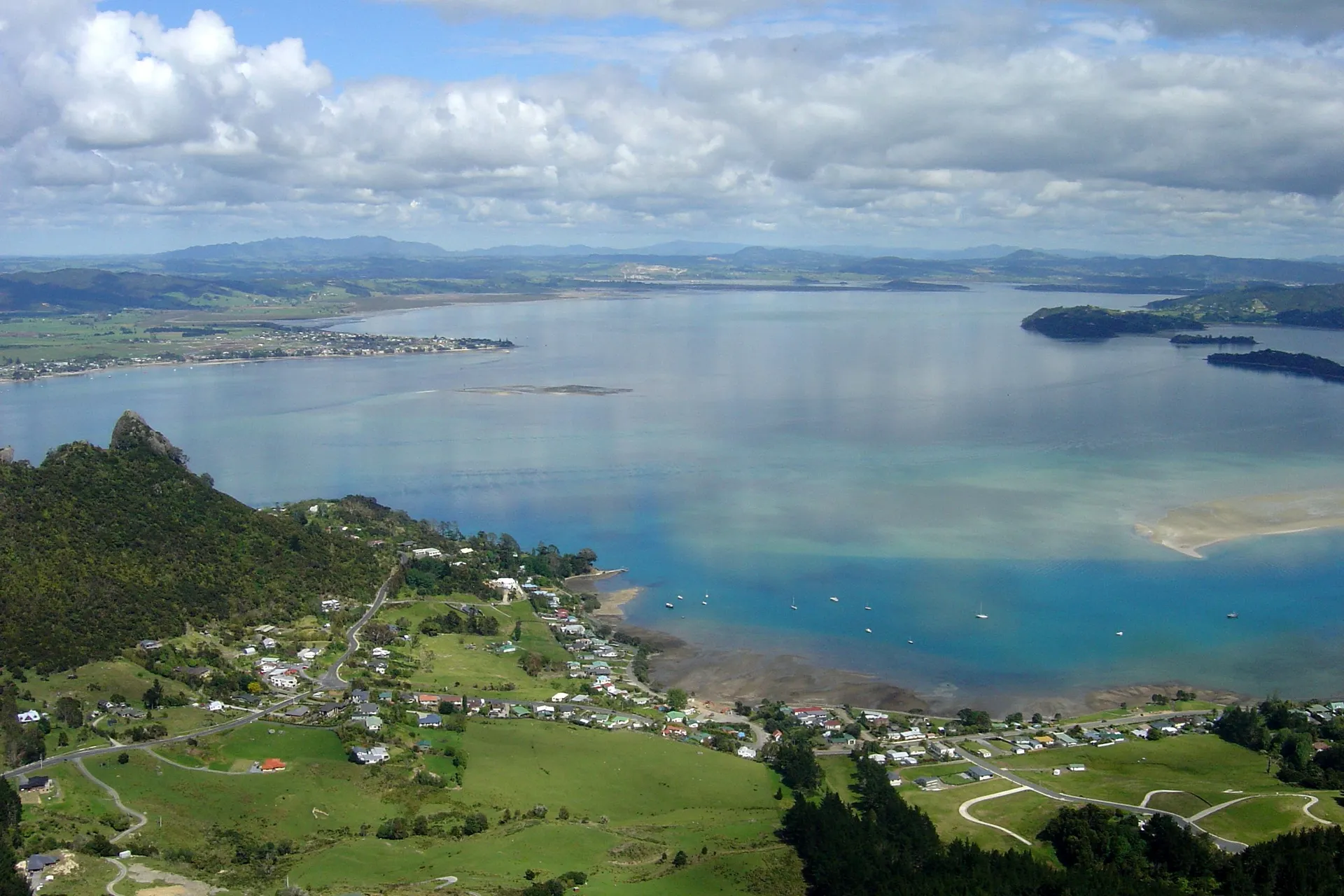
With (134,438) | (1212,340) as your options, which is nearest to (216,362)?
(134,438)

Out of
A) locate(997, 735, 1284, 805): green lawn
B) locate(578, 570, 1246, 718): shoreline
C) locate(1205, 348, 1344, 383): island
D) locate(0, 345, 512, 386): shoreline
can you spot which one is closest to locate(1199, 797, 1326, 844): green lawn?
locate(997, 735, 1284, 805): green lawn

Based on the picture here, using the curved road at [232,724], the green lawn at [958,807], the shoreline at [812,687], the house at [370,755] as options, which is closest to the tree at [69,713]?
the curved road at [232,724]

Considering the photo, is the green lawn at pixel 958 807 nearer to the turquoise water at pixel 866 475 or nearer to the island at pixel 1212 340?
the turquoise water at pixel 866 475

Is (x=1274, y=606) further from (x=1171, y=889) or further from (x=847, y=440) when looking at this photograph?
A: (x=847, y=440)

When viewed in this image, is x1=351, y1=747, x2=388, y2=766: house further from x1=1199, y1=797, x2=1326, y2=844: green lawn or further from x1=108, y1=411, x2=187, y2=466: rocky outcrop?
x1=108, y1=411, x2=187, y2=466: rocky outcrop

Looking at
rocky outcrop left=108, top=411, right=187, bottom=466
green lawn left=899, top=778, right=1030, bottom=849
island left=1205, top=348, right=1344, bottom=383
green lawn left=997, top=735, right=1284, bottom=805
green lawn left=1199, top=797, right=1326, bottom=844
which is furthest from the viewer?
island left=1205, top=348, right=1344, bottom=383

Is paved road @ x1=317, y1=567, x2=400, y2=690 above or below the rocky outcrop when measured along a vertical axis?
below

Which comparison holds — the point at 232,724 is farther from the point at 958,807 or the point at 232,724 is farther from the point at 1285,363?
the point at 1285,363

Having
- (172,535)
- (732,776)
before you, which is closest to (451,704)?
(732,776)
